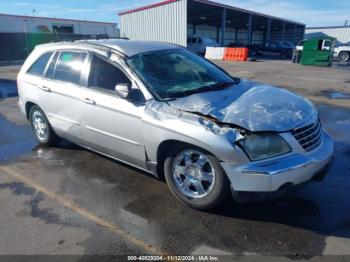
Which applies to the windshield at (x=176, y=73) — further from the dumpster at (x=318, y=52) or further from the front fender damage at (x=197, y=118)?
the dumpster at (x=318, y=52)

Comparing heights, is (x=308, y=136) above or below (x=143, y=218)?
above

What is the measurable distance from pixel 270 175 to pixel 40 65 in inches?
166

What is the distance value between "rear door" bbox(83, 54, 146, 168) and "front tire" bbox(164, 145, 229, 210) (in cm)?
44

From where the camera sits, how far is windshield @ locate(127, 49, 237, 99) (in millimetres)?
3955

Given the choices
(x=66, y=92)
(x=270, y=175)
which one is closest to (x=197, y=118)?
(x=270, y=175)

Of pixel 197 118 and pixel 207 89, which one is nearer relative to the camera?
pixel 197 118

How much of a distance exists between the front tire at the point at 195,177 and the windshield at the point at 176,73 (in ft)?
2.41

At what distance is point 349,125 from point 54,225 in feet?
19.7

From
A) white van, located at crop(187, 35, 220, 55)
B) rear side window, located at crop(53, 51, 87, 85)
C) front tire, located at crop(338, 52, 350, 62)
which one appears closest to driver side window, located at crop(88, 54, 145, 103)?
rear side window, located at crop(53, 51, 87, 85)

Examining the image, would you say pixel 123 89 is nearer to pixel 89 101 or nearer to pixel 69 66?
pixel 89 101

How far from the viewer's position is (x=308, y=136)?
11.1 feet

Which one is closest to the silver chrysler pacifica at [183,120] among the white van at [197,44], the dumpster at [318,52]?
the dumpster at [318,52]

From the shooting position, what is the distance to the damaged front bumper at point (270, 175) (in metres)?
3.05

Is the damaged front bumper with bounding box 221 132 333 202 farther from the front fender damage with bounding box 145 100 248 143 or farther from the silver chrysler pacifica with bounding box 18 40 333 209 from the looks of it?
the front fender damage with bounding box 145 100 248 143
